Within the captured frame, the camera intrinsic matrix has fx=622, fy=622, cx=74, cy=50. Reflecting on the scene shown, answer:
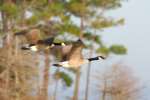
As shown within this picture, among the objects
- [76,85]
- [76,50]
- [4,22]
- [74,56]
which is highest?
[4,22]

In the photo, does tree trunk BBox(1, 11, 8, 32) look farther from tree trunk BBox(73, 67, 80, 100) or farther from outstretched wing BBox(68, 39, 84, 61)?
outstretched wing BBox(68, 39, 84, 61)

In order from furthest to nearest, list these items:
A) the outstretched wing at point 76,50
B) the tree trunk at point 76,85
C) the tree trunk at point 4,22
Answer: the tree trunk at point 76,85
the tree trunk at point 4,22
the outstretched wing at point 76,50

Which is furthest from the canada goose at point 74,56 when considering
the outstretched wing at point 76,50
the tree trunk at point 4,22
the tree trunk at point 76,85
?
the tree trunk at point 76,85

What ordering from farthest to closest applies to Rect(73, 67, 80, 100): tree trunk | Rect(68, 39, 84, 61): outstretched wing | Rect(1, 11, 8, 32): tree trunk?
Rect(73, 67, 80, 100): tree trunk
Rect(1, 11, 8, 32): tree trunk
Rect(68, 39, 84, 61): outstretched wing

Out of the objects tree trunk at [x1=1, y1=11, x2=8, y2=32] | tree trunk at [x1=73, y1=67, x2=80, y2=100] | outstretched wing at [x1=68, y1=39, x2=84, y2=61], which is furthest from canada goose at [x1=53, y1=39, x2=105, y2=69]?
tree trunk at [x1=73, y1=67, x2=80, y2=100]

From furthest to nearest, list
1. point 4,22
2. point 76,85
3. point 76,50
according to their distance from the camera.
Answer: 1. point 76,85
2. point 4,22
3. point 76,50

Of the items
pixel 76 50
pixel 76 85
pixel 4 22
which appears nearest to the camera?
pixel 76 50

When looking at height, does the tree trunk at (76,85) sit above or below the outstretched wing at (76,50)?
below

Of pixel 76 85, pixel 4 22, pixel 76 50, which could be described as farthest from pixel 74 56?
pixel 76 85

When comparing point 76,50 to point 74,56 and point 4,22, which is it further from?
point 4,22

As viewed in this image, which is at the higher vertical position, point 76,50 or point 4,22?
point 4,22

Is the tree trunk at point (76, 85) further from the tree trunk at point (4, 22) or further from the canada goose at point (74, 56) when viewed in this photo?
the canada goose at point (74, 56)

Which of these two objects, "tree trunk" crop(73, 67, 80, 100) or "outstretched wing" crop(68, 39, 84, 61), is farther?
"tree trunk" crop(73, 67, 80, 100)

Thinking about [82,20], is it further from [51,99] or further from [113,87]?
[51,99]
